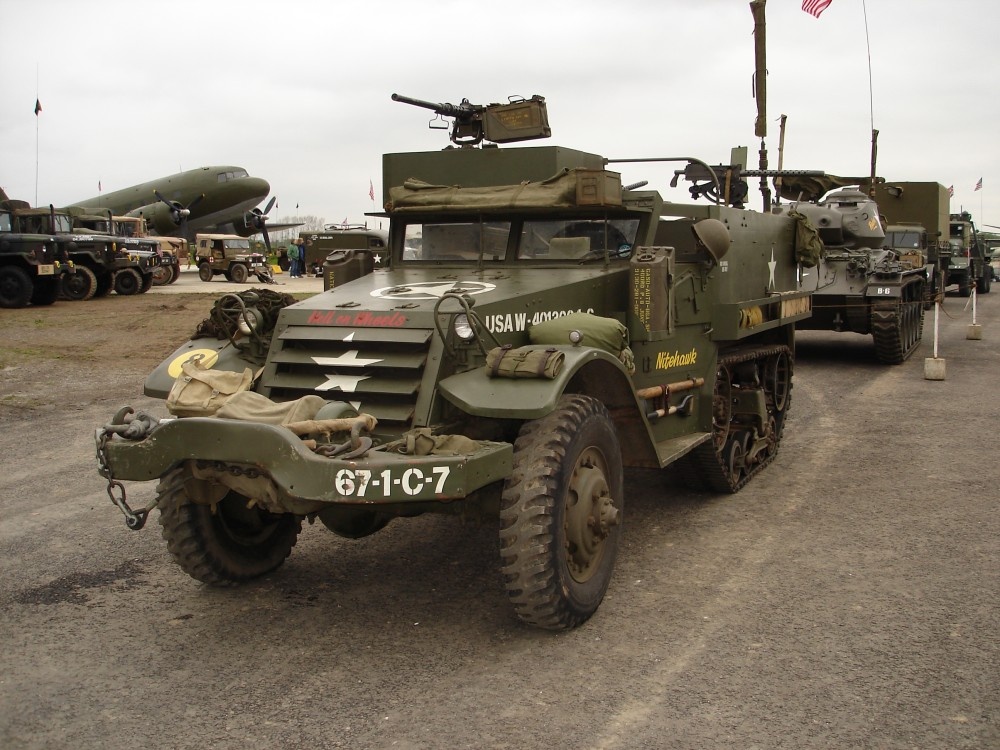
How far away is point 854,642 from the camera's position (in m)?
4.16

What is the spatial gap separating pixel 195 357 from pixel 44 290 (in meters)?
17.1

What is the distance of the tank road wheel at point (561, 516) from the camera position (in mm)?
4008

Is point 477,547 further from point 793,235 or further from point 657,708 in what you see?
point 793,235

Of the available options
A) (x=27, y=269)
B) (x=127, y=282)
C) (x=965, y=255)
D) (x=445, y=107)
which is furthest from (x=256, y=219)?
(x=445, y=107)

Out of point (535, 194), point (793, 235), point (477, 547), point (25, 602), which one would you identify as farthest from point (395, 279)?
point (793, 235)

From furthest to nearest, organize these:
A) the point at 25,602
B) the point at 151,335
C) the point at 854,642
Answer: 1. the point at 151,335
2. the point at 25,602
3. the point at 854,642

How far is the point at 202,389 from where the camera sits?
4.59m

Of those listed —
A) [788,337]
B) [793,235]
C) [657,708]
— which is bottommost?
[657,708]

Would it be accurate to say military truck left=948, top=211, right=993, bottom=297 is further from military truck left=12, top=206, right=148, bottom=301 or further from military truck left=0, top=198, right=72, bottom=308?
military truck left=0, top=198, right=72, bottom=308

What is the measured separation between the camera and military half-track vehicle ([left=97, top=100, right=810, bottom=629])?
13.1 feet

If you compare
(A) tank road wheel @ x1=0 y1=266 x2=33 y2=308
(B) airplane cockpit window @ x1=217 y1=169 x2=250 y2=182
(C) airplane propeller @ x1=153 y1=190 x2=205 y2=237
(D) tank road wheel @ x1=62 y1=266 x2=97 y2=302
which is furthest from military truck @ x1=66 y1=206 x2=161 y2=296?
(B) airplane cockpit window @ x1=217 y1=169 x2=250 y2=182

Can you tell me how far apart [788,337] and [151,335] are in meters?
10.9

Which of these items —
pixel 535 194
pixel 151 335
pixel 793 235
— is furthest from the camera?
pixel 151 335

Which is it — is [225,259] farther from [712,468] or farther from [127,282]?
[712,468]
